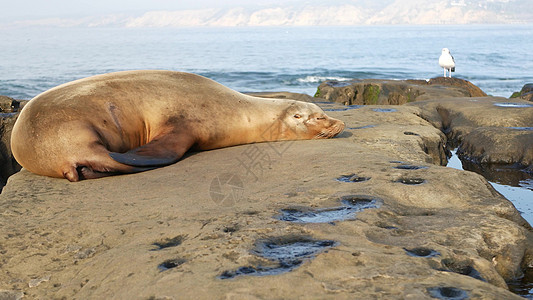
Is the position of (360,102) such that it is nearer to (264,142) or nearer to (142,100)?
(264,142)

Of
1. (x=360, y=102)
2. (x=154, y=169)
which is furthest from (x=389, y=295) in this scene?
(x=360, y=102)

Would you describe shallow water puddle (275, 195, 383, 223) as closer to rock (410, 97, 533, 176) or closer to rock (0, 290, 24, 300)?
rock (0, 290, 24, 300)

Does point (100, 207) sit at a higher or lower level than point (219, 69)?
higher

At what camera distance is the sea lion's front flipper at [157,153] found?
409cm

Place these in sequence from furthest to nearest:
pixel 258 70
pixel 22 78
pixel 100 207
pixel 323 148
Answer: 1. pixel 258 70
2. pixel 22 78
3. pixel 323 148
4. pixel 100 207

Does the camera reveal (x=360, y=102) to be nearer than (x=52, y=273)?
No

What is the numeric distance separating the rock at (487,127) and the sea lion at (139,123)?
1942 mm

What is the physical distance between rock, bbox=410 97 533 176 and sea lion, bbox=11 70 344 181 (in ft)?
6.37

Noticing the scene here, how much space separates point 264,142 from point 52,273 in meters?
3.03

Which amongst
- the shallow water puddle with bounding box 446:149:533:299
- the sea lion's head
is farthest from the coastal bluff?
the shallow water puddle with bounding box 446:149:533:299

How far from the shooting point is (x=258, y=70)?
29.3m

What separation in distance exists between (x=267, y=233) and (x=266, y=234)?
0.05ft

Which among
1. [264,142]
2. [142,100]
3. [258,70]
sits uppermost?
[142,100]

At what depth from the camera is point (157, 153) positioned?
169 inches
